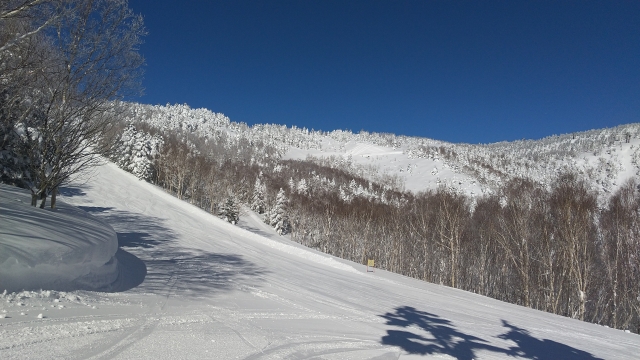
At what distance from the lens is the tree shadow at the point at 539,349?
6.41 metres

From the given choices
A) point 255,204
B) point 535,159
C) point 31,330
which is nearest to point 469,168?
point 535,159

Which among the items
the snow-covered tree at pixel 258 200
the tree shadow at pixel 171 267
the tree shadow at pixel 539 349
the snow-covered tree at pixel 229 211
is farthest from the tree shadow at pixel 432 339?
the snow-covered tree at pixel 258 200

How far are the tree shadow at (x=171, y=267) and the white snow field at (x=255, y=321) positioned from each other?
45 mm

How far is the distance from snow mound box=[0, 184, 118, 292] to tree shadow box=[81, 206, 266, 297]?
0.61 meters

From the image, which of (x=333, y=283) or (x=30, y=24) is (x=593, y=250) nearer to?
(x=333, y=283)

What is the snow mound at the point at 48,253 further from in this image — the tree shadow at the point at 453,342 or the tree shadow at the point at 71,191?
the tree shadow at the point at 71,191

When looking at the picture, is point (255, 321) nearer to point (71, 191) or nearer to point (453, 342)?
point (453, 342)

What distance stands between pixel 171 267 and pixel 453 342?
9.14m

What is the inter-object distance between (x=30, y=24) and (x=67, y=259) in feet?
16.2

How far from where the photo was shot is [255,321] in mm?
6246

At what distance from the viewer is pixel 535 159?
16588cm

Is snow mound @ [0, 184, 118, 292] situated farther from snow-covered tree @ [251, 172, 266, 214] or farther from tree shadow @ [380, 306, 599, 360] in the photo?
snow-covered tree @ [251, 172, 266, 214]

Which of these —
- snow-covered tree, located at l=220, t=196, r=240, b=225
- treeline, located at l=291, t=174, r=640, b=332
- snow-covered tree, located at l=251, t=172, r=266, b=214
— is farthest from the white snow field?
snow-covered tree, located at l=251, t=172, r=266, b=214

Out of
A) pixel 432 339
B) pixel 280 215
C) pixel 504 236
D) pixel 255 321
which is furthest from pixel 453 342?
pixel 280 215
